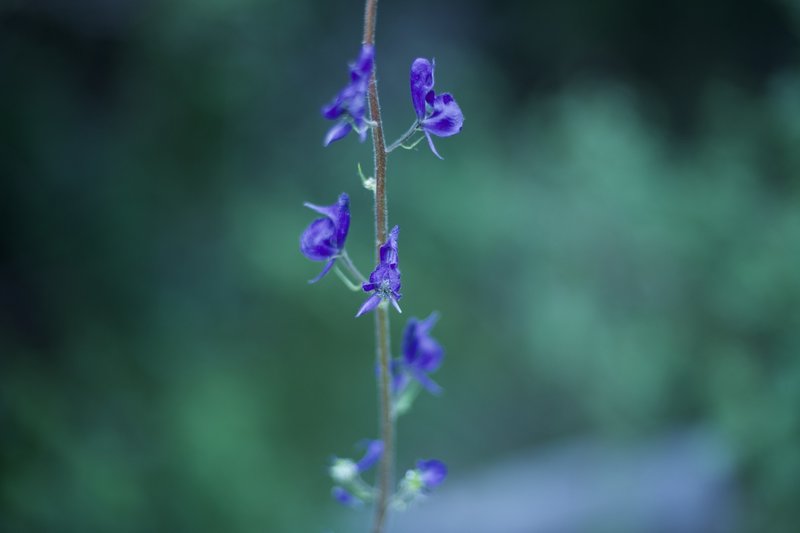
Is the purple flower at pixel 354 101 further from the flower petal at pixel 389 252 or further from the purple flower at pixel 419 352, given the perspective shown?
the purple flower at pixel 419 352

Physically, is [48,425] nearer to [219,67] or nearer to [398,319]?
[398,319]

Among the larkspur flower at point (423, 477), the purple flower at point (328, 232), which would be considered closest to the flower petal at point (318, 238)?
the purple flower at point (328, 232)

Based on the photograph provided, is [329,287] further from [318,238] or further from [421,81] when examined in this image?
[421,81]

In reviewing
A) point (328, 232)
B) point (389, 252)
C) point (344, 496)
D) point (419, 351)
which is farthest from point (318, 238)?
point (344, 496)

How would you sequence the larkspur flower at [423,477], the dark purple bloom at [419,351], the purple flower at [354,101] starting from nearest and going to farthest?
the purple flower at [354,101] < the larkspur flower at [423,477] < the dark purple bloom at [419,351]

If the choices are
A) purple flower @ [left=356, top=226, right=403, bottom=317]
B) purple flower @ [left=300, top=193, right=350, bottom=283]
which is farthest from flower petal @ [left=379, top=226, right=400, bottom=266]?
purple flower @ [left=300, top=193, right=350, bottom=283]

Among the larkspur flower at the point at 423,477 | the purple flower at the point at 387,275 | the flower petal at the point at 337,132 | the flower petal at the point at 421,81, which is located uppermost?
the flower petal at the point at 421,81
